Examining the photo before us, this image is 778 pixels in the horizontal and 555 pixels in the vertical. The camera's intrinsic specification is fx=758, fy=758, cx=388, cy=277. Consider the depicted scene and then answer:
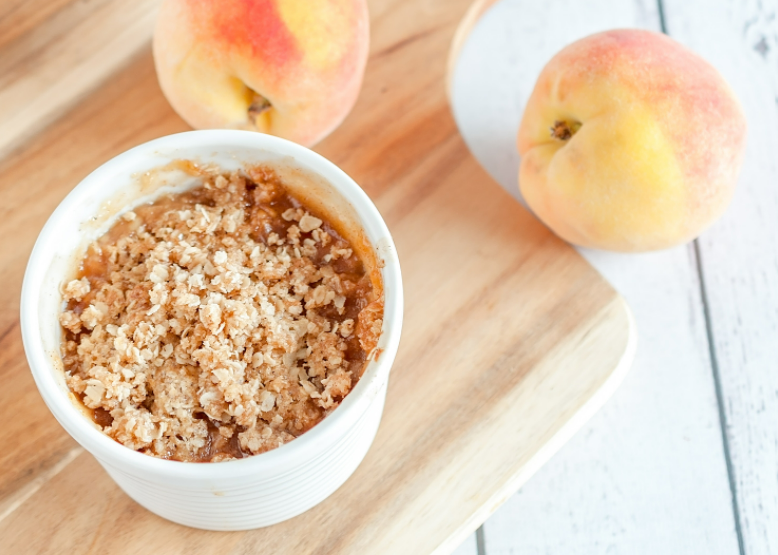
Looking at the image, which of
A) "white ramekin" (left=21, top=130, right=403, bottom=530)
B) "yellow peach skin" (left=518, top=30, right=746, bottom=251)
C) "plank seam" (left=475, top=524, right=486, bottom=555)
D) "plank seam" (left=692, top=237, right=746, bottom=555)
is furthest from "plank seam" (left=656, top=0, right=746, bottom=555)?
"white ramekin" (left=21, top=130, right=403, bottom=530)

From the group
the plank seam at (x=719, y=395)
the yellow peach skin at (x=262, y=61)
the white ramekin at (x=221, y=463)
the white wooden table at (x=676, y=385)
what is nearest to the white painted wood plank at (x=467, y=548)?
the white wooden table at (x=676, y=385)

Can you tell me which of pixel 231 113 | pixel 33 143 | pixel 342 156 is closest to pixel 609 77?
pixel 342 156

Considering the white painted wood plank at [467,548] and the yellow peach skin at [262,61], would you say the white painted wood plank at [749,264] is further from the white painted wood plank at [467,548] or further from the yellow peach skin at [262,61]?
the yellow peach skin at [262,61]

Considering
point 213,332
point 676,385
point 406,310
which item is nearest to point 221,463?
point 213,332

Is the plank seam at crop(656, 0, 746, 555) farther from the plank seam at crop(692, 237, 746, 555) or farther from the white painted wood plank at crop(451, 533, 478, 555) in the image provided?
the white painted wood plank at crop(451, 533, 478, 555)

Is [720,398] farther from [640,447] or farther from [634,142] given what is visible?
[634,142]

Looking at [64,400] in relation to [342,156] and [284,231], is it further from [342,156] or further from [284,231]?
[342,156]

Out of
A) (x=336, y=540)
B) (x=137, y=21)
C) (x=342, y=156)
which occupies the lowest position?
(x=336, y=540)
